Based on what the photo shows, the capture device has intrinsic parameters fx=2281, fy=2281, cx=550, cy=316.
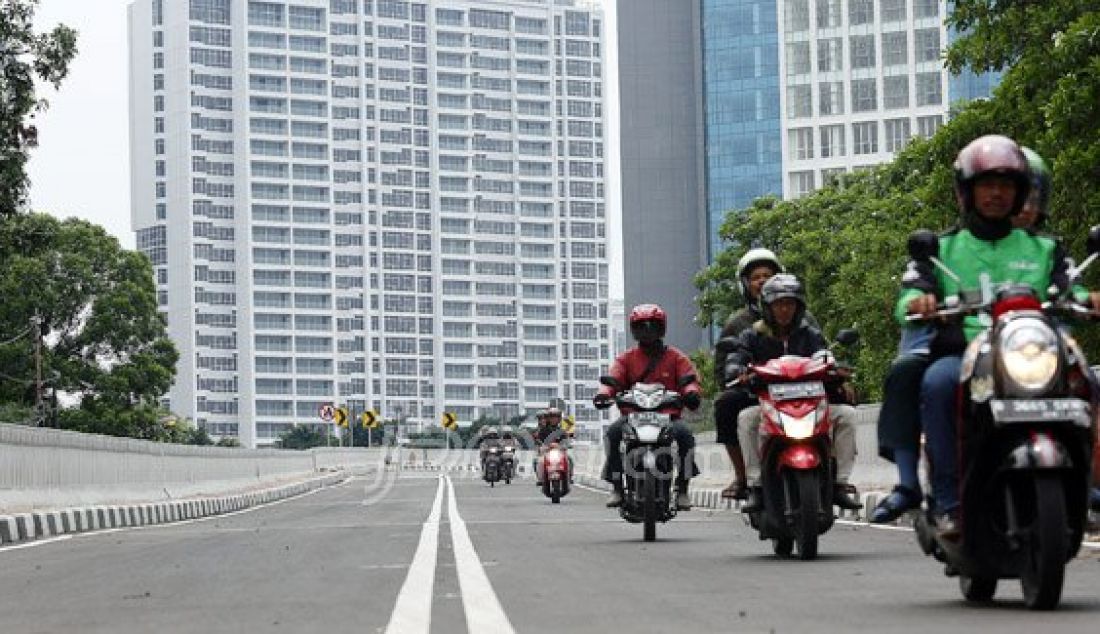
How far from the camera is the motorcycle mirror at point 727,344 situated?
45.9ft

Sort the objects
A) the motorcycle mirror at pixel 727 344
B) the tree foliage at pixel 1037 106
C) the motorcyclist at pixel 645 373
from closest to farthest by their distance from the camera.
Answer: the motorcycle mirror at pixel 727 344
the motorcyclist at pixel 645 373
the tree foliage at pixel 1037 106

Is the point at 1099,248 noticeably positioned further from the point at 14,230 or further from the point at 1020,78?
the point at 14,230

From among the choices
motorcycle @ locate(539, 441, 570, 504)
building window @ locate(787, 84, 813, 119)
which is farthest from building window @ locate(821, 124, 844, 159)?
motorcycle @ locate(539, 441, 570, 504)

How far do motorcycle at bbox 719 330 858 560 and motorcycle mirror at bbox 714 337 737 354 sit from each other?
77cm

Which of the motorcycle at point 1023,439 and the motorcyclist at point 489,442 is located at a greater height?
the motorcycle at point 1023,439

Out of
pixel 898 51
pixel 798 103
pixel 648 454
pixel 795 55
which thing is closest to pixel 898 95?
pixel 898 51

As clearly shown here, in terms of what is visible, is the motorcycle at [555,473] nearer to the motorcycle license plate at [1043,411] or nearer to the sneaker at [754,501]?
the sneaker at [754,501]

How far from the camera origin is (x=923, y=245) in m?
8.88

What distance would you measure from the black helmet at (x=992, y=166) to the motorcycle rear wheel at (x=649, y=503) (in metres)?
8.03

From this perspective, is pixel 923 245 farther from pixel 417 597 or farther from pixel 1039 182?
pixel 417 597

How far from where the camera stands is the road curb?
23.7 meters

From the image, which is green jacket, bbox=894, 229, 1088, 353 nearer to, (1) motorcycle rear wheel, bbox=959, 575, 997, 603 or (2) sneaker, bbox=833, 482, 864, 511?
(1) motorcycle rear wheel, bbox=959, 575, 997, 603

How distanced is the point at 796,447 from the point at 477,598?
10.9ft

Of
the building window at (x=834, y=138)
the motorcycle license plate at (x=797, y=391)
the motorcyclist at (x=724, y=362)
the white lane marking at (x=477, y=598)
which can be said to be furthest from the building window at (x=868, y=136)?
the motorcycle license plate at (x=797, y=391)
